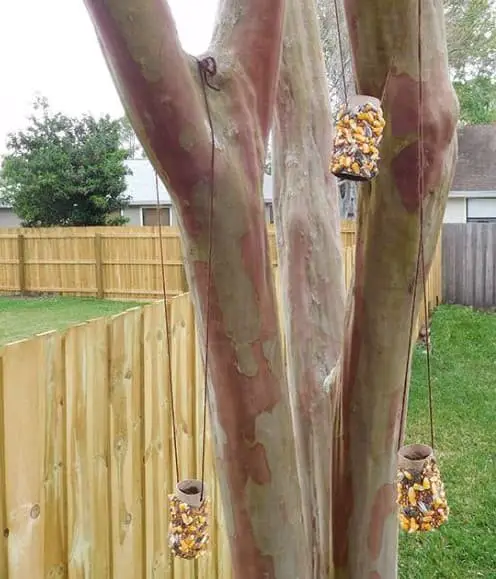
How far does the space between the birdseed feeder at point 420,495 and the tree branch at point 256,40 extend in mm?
605

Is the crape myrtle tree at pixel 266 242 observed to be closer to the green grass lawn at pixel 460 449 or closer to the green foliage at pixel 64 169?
the green grass lawn at pixel 460 449

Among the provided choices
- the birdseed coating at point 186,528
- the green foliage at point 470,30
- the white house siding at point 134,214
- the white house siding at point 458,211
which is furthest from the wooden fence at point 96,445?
the white house siding at point 134,214

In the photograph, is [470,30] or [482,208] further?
[482,208]

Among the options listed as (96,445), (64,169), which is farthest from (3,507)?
(64,169)

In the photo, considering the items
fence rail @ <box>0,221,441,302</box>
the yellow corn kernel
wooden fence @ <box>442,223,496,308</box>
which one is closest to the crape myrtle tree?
the yellow corn kernel

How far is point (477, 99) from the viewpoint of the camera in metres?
21.9

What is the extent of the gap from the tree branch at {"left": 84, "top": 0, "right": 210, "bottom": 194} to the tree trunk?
0.93 feet

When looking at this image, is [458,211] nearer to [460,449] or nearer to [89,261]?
[89,261]

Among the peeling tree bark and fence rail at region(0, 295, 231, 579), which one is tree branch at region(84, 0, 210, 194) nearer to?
the peeling tree bark

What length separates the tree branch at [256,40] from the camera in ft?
3.86

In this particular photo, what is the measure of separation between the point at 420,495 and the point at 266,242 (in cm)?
48

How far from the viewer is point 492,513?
368 centimetres

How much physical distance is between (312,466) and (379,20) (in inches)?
41.0

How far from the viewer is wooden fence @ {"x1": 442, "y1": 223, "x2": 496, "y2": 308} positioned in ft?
36.6
